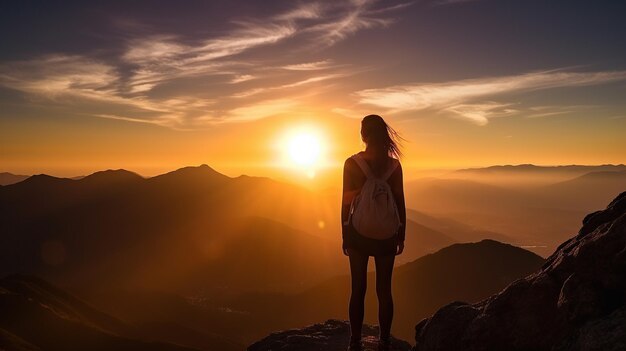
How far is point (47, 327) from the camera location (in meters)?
72.2

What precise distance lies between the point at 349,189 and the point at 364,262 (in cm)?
135

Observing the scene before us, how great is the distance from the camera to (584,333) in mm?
5809

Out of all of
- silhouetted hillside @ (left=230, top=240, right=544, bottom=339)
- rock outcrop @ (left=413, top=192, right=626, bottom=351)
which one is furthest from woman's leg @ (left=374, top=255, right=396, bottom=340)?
silhouetted hillside @ (left=230, top=240, right=544, bottom=339)

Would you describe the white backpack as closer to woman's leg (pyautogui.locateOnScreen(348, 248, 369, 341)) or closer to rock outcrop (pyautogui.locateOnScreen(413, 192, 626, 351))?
woman's leg (pyautogui.locateOnScreen(348, 248, 369, 341))

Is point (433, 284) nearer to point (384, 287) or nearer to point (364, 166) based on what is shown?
point (384, 287)

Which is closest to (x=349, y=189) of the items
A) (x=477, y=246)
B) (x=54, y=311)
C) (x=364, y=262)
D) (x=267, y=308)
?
(x=364, y=262)

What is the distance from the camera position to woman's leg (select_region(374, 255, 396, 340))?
7516 millimetres

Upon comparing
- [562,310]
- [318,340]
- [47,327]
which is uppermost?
[562,310]

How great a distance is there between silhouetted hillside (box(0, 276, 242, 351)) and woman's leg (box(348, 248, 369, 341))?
66717 millimetres

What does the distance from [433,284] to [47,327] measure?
261 feet

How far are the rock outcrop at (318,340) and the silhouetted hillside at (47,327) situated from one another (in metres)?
60.0

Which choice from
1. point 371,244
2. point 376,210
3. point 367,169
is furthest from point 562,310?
point 367,169

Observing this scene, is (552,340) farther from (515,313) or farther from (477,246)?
(477,246)

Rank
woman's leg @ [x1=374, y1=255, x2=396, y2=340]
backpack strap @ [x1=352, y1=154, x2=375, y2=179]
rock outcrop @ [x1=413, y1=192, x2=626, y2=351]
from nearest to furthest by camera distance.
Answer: rock outcrop @ [x1=413, y1=192, x2=626, y2=351]
backpack strap @ [x1=352, y1=154, x2=375, y2=179]
woman's leg @ [x1=374, y1=255, x2=396, y2=340]
